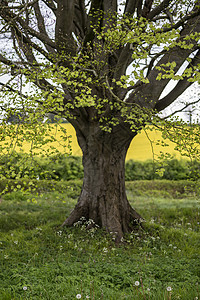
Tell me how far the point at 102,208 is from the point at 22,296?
3835mm

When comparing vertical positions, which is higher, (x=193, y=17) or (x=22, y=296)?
(x=193, y=17)

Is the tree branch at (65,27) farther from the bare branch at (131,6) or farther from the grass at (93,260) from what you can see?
the grass at (93,260)

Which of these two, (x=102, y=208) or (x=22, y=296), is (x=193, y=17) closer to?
(x=102, y=208)

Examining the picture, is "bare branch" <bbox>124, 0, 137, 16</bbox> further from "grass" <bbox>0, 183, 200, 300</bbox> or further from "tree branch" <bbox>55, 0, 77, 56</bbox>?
"grass" <bbox>0, 183, 200, 300</bbox>

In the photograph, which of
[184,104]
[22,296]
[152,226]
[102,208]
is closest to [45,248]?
[102,208]

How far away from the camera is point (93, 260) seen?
16.5 ft

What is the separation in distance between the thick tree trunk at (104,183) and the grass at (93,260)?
0.44m

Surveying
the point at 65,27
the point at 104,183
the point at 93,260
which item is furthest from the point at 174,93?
the point at 93,260

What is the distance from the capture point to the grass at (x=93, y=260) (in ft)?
12.0

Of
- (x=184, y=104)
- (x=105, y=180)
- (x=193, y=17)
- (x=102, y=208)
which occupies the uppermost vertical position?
(x=193, y=17)

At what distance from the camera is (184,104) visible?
806 centimetres

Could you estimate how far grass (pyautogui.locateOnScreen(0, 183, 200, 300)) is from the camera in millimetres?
3645

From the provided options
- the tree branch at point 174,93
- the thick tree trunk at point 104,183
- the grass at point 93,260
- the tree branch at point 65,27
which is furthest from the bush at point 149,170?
the tree branch at point 65,27

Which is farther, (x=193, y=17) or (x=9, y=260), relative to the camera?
(x=193, y=17)
